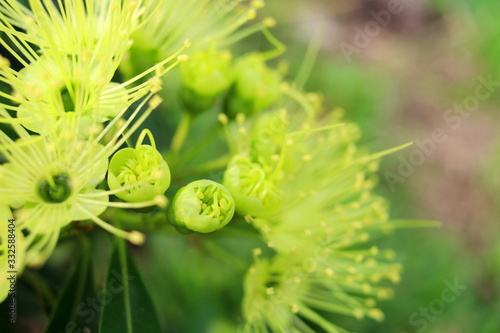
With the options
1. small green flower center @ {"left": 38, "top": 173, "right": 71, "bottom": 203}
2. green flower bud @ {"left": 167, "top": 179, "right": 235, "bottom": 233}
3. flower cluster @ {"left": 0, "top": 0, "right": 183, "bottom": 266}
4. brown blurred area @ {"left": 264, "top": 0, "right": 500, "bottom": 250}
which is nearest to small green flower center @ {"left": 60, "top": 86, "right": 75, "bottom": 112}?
flower cluster @ {"left": 0, "top": 0, "right": 183, "bottom": 266}

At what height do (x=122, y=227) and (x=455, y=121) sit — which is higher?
(x=455, y=121)

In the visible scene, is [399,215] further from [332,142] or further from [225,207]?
[225,207]

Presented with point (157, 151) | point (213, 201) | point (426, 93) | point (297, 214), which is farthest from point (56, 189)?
point (426, 93)

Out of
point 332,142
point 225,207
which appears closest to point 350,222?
point 332,142

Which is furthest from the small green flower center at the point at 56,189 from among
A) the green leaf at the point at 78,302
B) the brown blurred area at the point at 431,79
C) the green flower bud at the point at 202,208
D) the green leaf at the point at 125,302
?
the brown blurred area at the point at 431,79

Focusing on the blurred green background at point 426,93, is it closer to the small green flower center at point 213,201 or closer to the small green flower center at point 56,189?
the small green flower center at point 213,201

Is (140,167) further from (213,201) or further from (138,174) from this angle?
(213,201)
